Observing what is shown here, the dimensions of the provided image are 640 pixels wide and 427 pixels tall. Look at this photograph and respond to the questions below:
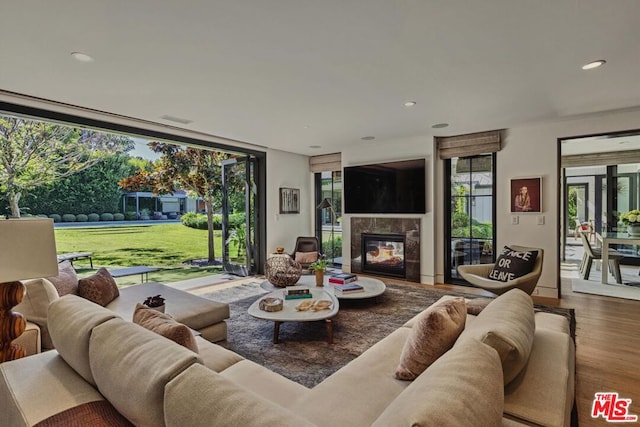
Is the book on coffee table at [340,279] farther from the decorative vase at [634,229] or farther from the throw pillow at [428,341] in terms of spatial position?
the decorative vase at [634,229]

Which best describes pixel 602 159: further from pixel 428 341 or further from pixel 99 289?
pixel 99 289

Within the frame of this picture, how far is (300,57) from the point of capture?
8.18 feet

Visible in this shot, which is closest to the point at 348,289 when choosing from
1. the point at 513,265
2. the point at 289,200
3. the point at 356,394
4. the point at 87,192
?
the point at 513,265

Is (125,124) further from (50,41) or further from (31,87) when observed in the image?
(50,41)

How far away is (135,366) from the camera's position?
3.50 feet

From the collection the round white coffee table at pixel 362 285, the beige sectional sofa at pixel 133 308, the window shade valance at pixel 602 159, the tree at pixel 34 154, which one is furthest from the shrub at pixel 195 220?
the window shade valance at pixel 602 159

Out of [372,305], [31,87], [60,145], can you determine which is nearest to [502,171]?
[372,305]

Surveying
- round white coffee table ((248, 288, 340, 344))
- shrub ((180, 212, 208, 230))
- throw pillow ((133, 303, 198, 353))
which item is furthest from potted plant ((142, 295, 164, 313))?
shrub ((180, 212, 208, 230))

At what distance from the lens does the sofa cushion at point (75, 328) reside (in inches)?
51.3

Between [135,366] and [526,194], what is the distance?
5.10m

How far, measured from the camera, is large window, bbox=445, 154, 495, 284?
5.07m

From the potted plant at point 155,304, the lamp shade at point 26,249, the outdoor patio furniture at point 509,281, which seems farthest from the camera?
the outdoor patio furniture at point 509,281

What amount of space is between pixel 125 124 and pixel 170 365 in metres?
4.05

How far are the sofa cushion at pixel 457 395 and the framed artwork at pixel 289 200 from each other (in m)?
5.48
